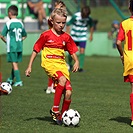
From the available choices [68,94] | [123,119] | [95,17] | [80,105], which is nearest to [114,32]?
[95,17]

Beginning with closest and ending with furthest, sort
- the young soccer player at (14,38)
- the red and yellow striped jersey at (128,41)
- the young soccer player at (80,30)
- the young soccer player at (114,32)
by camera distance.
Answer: the red and yellow striped jersey at (128,41), the young soccer player at (14,38), the young soccer player at (80,30), the young soccer player at (114,32)

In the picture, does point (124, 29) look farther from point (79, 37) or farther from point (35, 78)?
point (79, 37)

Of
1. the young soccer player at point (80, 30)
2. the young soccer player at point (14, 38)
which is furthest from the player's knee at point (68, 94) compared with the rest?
the young soccer player at point (80, 30)

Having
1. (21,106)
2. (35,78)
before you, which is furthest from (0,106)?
(35,78)

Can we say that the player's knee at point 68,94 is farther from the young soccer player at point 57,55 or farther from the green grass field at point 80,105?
the green grass field at point 80,105

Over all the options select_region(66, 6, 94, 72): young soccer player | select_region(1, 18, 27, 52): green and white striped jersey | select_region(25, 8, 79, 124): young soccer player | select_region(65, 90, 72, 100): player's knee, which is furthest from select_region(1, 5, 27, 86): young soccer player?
select_region(65, 90, 72, 100): player's knee

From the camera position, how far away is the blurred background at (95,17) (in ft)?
74.1

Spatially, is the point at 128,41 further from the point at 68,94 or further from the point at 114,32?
the point at 114,32

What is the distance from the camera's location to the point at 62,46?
28.4ft

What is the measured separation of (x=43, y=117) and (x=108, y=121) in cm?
101

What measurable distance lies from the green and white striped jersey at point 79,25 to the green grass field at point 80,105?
130cm

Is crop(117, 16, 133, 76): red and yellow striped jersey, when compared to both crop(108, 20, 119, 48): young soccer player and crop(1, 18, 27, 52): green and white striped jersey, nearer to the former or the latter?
crop(1, 18, 27, 52): green and white striped jersey

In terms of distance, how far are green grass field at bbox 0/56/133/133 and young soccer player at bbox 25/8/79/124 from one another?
1.23ft

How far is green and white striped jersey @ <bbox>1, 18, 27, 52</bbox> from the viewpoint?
13.2m
